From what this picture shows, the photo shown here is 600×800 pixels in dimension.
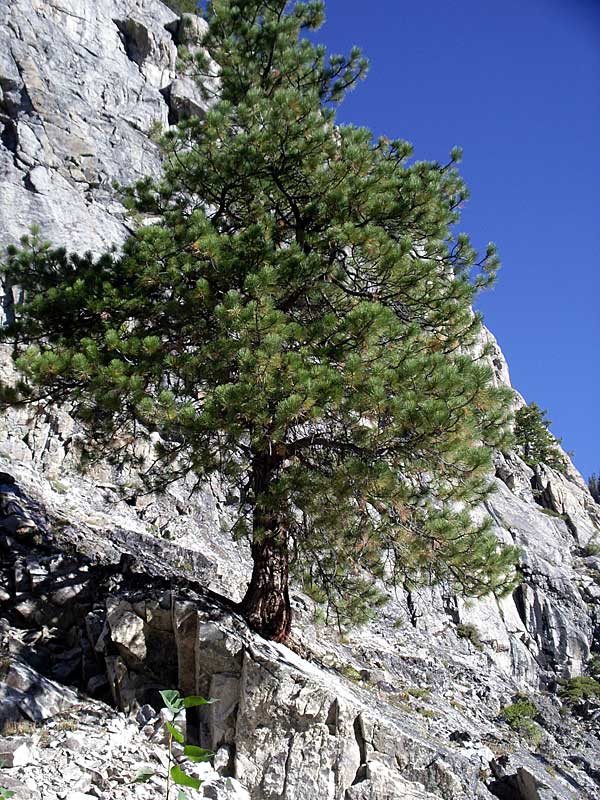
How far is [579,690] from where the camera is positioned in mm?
19141

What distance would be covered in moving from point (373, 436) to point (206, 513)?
9.32 meters

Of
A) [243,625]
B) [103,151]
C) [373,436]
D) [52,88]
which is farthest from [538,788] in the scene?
[52,88]

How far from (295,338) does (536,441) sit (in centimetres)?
3427

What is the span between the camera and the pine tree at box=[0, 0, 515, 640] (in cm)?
689

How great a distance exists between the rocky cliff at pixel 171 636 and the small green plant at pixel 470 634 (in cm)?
6

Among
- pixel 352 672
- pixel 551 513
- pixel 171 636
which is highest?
pixel 551 513

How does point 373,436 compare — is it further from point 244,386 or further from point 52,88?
point 52,88

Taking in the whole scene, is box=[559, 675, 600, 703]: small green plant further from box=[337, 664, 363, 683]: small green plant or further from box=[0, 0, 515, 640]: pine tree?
box=[0, 0, 515, 640]: pine tree

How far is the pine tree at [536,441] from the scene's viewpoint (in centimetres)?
3803

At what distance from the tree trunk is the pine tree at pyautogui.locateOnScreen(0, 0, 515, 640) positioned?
0.02 m

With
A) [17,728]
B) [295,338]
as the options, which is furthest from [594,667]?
[17,728]

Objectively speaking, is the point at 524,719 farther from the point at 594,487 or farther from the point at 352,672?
the point at 594,487

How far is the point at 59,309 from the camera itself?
8.20 meters

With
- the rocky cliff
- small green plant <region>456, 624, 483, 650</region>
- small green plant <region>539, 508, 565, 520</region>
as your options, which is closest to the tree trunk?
the rocky cliff
